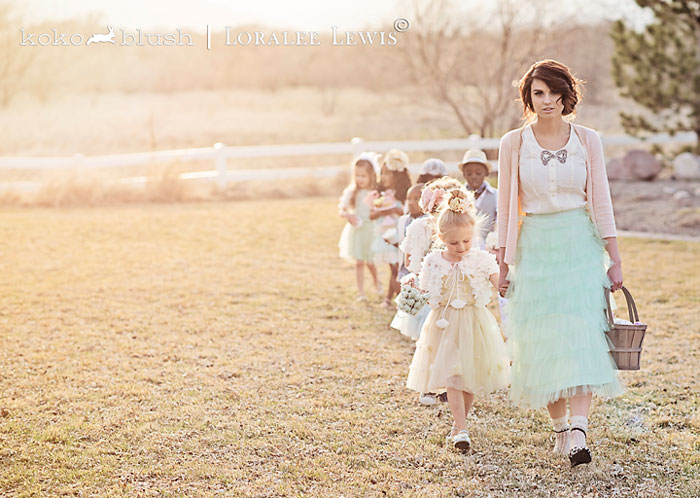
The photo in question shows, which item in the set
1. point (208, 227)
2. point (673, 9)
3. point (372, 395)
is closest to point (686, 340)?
point (372, 395)

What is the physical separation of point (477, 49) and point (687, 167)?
683cm

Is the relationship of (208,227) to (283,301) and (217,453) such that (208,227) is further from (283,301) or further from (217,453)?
(217,453)

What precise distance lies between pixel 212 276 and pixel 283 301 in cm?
152

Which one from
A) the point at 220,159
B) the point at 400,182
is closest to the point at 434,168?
the point at 400,182

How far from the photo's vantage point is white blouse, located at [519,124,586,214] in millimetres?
4105

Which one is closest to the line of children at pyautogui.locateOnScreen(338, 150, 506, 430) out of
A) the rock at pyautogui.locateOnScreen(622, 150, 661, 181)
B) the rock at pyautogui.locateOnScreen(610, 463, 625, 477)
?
the rock at pyautogui.locateOnScreen(610, 463, 625, 477)

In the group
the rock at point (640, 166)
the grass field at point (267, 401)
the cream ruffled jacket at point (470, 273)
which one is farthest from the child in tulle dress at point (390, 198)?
the rock at point (640, 166)

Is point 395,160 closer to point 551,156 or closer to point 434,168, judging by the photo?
point 434,168

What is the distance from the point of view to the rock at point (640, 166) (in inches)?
656

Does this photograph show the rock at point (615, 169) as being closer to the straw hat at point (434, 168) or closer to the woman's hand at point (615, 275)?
the straw hat at point (434, 168)

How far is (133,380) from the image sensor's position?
5742 millimetres

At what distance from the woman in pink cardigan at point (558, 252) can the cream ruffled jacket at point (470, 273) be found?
1.02 ft

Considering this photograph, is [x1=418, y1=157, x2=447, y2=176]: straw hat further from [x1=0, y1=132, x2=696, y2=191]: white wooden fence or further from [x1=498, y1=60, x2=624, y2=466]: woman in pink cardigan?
[x1=0, y1=132, x2=696, y2=191]: white wooden fence

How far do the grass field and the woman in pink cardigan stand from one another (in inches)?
18.4
